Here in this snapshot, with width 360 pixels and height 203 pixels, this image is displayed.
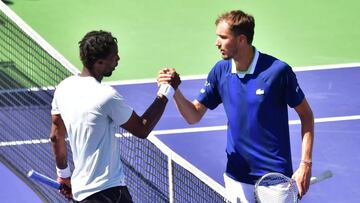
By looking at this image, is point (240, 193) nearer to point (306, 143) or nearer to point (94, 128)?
point (306, 143)

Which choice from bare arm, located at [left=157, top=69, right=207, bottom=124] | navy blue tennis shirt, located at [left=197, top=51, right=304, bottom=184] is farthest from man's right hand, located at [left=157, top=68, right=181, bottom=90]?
navy blue tennis shirt, located at [left=197, top=51, right=304, bottom=184]

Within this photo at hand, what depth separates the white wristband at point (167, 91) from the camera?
5.62 metres

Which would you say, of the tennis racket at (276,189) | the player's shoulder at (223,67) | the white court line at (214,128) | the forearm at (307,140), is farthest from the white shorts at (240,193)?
the white court line at (214,128)

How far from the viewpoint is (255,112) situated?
19.3ft

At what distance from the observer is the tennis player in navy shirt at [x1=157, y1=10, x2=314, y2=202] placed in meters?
5.87

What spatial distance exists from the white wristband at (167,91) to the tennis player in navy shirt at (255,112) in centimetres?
14

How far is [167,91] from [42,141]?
281 centimetres

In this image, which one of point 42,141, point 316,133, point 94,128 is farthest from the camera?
point 316,133

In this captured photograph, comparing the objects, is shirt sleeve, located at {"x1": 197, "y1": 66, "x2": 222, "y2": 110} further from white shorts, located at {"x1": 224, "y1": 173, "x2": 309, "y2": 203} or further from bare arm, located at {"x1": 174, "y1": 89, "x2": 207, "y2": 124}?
white shorts, located at {"x1": 224, "y1": 173, "x2": 309, "y2": 203}

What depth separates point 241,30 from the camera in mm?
5898

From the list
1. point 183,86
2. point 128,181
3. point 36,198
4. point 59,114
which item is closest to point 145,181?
point 128,181

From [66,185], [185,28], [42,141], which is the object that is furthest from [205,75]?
[66,185]

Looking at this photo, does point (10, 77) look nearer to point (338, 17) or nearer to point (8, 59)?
point (8, 59)

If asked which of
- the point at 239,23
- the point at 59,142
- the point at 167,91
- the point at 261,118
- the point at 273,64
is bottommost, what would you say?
the point at 59,142
